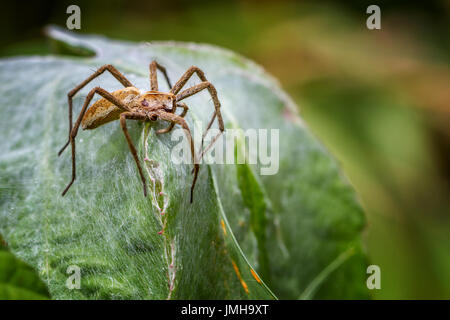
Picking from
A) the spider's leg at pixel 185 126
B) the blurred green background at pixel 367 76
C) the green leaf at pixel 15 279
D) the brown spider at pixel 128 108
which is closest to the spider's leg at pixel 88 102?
the brown spider at pixel 128 108

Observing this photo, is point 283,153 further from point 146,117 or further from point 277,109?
point 146,117

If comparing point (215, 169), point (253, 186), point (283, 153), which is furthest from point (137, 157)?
point (283, 153)

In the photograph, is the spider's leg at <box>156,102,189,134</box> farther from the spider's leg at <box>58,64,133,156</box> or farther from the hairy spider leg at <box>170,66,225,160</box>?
the spider's leg at <box>58,64,133,156</box>

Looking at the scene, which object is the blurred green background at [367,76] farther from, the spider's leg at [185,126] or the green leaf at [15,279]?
the green leaf at [15,279]

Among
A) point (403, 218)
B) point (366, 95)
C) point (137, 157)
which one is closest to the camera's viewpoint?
point (137, 157)

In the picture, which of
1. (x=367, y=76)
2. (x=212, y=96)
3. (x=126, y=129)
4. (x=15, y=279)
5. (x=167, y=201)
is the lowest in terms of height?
(x=15, y=279)

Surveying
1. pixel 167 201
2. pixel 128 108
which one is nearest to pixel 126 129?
pixel 128 108

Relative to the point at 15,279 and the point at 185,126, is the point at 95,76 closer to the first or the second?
the point at 185,126
